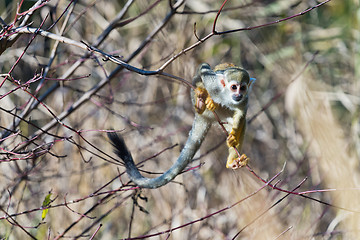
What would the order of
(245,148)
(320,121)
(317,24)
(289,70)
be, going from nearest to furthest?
(320,121)
(289,70)
(245,148)
(317,24)

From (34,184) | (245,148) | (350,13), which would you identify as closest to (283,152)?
(245,148)

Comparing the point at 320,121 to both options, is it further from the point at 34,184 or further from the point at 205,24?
the point at 34,184

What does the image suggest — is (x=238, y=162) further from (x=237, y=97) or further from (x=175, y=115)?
(x=175, y=115)

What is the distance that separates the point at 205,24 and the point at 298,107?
183 cm

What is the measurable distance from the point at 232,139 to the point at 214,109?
0.52ft

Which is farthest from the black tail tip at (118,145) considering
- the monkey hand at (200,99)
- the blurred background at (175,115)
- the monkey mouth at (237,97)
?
the blurred background at (175,115)

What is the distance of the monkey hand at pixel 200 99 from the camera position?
2.00 m

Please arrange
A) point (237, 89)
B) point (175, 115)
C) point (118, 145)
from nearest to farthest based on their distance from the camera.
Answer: point (118, 145), point (237, 89), point (175, 115)

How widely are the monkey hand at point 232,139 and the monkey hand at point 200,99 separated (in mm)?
163

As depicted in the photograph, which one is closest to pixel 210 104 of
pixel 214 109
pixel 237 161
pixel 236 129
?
pixel 214 109

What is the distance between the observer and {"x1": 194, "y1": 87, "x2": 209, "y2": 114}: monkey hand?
2.00 m

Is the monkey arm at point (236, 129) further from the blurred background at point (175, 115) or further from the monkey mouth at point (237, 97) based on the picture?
the blurred background at point (175, 115)

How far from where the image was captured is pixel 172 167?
1.98 meters

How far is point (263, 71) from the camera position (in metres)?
5.04
